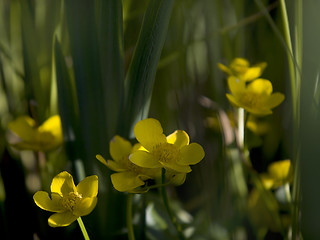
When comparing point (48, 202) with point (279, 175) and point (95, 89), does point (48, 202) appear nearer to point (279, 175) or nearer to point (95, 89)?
point (95, 89)

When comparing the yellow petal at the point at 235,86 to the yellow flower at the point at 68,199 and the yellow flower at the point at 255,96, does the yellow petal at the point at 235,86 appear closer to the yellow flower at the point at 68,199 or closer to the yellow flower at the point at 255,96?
the yellow flower at the point at 255,96

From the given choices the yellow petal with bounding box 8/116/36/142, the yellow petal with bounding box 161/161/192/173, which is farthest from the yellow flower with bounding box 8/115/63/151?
the yellow petal with bounding box 161/161/192/173

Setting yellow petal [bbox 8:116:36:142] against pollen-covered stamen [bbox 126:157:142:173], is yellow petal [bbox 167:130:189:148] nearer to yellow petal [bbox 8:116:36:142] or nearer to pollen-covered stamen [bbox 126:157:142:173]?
pollen-covered stamen [bbox 126:157:142:173]

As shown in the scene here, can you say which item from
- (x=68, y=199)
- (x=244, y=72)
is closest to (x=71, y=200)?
(x=68, y=199)

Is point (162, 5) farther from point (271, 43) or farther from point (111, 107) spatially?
point (271, 43)

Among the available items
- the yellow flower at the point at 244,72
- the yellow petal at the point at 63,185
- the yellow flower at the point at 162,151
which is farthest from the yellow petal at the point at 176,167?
the yellow flower at the point at 244,72

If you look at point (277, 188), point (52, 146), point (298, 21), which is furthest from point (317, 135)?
point (52, 146)
